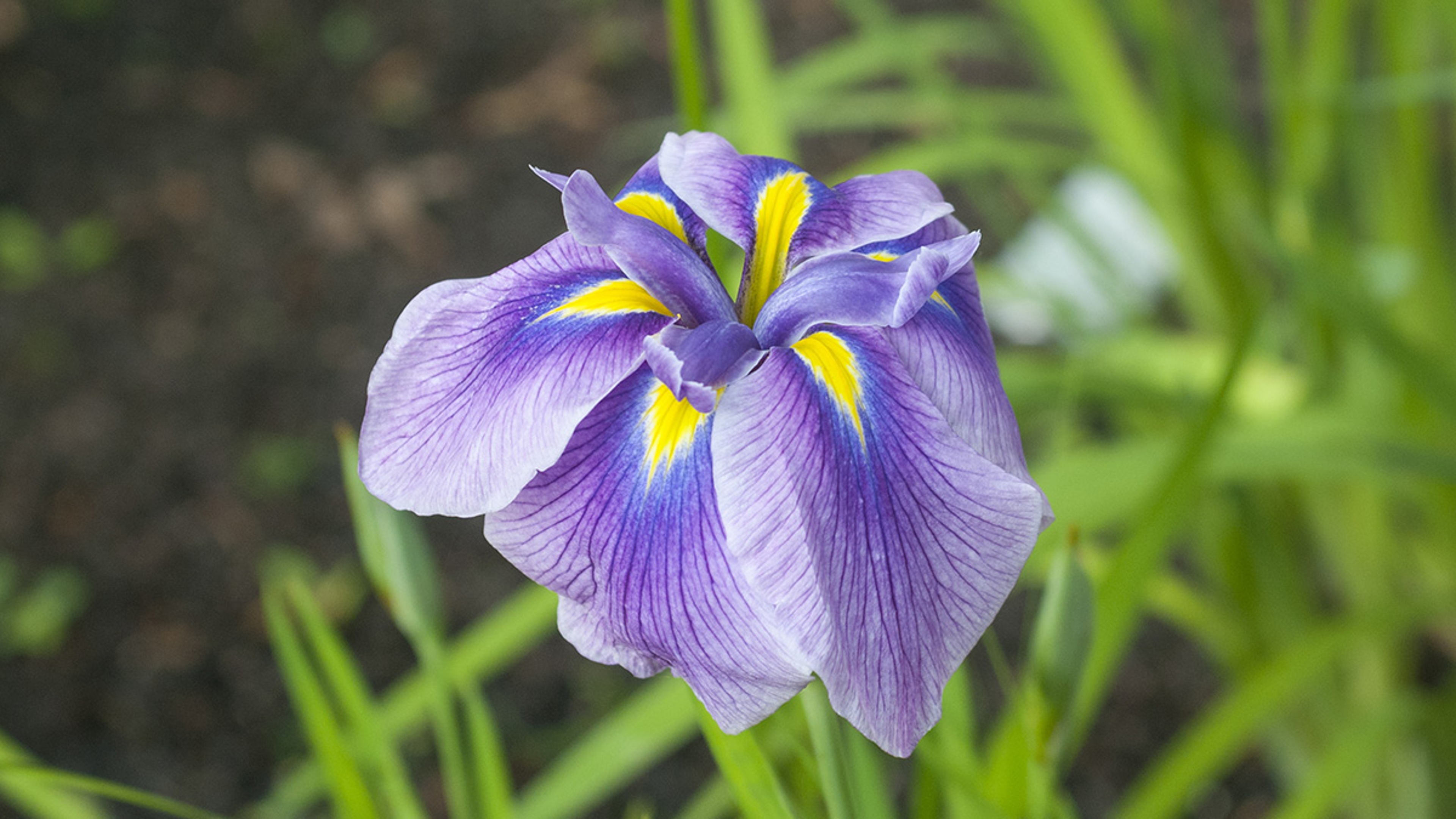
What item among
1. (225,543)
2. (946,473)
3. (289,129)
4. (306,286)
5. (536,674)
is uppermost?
(946,473)

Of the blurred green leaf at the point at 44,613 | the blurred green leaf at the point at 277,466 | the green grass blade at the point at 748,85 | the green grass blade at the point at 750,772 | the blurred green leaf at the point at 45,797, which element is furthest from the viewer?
the blurred green leaf at the point at 277,466

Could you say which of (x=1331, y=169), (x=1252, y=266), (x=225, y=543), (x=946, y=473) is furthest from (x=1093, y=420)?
(x=946, y=473)

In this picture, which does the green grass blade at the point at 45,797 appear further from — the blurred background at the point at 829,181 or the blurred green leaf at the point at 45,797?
the blurred background at the point at 829,181

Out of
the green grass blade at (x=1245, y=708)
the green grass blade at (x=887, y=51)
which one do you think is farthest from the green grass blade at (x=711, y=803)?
the green grass blade at (x=887, y=51)

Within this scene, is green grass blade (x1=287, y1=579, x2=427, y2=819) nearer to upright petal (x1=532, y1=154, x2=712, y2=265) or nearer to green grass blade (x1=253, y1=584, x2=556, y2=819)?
green grass blade (x1=253, y1=584, x2=556, y2=819)

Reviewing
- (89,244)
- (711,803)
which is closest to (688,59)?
(711,803)

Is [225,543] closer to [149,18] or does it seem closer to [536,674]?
[536,674]

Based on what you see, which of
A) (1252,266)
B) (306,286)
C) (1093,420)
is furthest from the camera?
(306,286)
